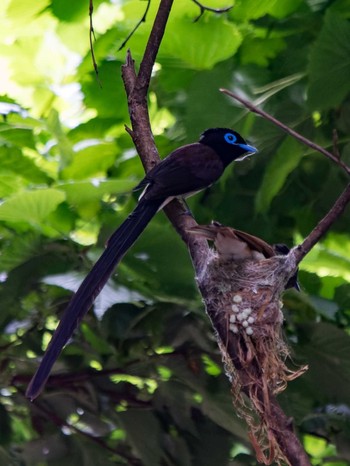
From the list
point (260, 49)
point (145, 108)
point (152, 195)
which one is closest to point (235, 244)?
point (152, 195)

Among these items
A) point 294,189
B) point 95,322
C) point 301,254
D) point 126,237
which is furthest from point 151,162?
point 294,189

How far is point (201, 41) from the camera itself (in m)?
2.90

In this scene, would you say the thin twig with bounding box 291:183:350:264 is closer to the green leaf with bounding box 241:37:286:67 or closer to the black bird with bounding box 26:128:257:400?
the black bird with bounding box 26:128:257:400

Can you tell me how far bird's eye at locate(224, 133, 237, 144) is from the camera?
2.51 meters

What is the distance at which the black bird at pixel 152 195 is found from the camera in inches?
67.8

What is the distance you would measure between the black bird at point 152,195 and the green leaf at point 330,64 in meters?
0.33

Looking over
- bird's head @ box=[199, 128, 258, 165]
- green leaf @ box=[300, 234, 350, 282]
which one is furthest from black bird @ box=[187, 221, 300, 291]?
green leaf @ box=[300, 234, 350, 282]

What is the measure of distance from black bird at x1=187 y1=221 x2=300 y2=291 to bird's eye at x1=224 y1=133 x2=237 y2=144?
265mm

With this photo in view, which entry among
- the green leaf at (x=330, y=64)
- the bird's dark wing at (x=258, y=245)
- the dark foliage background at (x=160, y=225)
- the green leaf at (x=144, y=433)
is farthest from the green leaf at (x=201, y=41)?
the green leaf at (x=144, y=433)

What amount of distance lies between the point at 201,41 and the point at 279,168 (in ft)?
1.42

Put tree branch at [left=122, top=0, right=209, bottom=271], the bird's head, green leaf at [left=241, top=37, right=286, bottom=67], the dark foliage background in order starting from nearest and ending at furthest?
tree branch at [left=122, top=0, right=209, bottom=271] → the bird's head → the dark foliage background → green leaf at [left=241, top=37, right=286, bottom=67]

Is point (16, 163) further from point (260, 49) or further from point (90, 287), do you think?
point (90, 287)

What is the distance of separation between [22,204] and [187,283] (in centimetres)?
47

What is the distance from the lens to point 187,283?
8.68 feet
